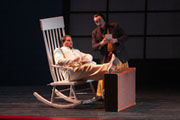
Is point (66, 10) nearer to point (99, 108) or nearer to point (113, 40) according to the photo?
point (113, 40)

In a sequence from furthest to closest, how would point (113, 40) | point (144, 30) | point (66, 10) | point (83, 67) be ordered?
point (144, 30) < point (66, 10) < point (113, 40) < point (83, 67)

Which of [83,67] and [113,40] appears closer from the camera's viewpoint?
[83,67]

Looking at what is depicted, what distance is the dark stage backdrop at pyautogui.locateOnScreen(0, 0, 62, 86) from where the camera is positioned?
6570 millimetres

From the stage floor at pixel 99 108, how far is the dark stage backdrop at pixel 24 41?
840 mm

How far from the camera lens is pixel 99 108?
4613 millimetres

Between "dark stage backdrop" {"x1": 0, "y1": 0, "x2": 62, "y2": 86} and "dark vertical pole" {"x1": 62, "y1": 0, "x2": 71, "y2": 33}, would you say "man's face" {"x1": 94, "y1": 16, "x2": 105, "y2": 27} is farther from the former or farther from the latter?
"dark vertical pole" {"x1": 62, "y1": 0, "x2": 71, "y2": 33}

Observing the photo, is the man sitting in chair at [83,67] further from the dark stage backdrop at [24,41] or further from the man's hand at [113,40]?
the dark stage backdrop at [24,41]

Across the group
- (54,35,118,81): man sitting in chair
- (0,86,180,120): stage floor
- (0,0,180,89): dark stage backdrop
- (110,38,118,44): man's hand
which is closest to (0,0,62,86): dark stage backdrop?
(0,0,180,89): dark stage backdrop

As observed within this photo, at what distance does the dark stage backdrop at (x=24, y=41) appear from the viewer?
259 inches

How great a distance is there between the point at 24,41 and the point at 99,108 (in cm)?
253

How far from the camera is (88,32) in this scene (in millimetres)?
7793

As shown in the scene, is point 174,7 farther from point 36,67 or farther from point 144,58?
point 36,67

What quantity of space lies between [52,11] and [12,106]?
7.88 ft

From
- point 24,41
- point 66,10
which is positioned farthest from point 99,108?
point 66,10
